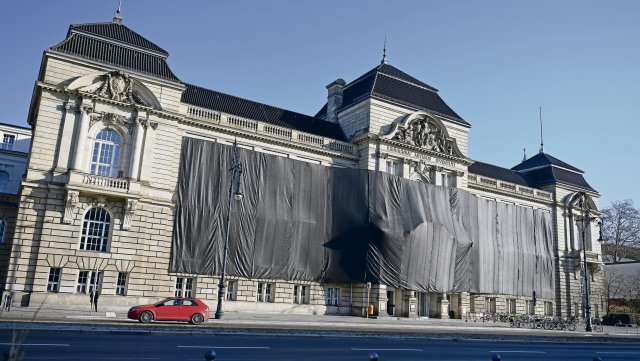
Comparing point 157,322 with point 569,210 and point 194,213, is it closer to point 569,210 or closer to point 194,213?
point 194,213

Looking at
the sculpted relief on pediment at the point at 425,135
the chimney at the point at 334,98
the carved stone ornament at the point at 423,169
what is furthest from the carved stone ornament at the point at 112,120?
the carved stone ornament at the point at 423,169

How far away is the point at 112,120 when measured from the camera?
35906mm

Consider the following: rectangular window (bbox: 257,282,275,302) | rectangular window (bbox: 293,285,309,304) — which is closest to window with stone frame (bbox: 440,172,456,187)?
rectangular window (bbox: 293,285,309,304)

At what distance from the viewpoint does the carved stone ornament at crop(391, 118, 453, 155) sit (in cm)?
4847

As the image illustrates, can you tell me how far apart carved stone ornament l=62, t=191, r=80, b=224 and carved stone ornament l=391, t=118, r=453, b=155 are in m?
27.3

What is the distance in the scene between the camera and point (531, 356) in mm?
18422

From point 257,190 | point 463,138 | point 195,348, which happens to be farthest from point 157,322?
point 463,138

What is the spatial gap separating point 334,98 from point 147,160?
23.9 meters

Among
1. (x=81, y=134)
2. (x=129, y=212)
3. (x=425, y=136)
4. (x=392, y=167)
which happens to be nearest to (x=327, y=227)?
(x=392, y=167)

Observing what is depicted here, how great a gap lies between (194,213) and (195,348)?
2296cm

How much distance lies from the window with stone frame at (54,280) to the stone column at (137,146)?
747cm

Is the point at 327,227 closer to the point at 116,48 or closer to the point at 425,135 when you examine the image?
the point at 425,135

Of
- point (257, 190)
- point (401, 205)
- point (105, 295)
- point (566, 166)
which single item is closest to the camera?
point (105, 295)

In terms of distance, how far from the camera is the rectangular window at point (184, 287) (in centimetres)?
3709
